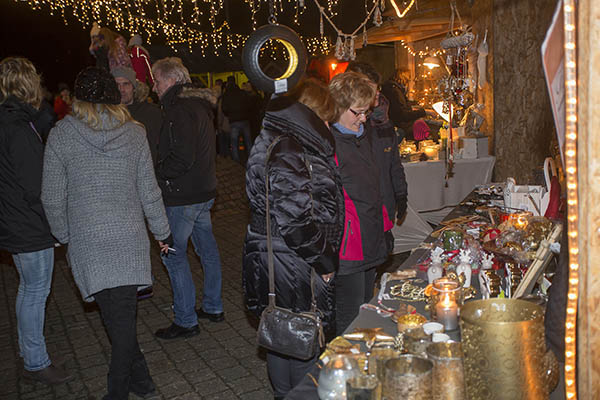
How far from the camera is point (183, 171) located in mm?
4086

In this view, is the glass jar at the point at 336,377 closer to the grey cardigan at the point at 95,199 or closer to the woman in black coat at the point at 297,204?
the woman in black coat at the point at 297,204

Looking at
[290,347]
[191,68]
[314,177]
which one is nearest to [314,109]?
[314,177]

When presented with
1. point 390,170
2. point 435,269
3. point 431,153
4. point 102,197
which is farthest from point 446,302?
point 431,153

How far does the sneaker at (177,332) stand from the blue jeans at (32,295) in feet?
3.06

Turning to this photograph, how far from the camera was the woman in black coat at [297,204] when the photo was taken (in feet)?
8.61

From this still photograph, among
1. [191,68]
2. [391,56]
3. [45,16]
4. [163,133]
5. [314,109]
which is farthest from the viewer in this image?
[391,56]

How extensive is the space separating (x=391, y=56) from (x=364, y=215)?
17.1 m

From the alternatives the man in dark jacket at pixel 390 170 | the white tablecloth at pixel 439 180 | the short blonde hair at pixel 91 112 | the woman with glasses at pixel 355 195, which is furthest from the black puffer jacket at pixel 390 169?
the white tablecloth at pixel 439 180

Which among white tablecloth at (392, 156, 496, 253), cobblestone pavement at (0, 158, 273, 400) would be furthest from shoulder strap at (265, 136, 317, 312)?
white tablecloth at (392, 156, 496, 253)

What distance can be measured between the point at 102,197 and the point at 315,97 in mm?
1187

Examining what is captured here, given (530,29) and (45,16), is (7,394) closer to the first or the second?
(530,29)

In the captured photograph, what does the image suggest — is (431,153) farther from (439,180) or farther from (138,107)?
(138,107)

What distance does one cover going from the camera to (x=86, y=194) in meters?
2.92

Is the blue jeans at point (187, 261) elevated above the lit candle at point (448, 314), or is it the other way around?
the lit candle at point (448, 314)
